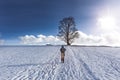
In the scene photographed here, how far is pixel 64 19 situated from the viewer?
172ft

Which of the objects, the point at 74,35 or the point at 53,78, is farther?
the point at 74,35

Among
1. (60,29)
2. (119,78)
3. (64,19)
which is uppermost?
(64,19)

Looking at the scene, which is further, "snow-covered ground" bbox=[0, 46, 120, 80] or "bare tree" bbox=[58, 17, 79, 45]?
"bare tree" bbox=[58, 17, 79, 45]

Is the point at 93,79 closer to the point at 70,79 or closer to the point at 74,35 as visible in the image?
the point at 70,79

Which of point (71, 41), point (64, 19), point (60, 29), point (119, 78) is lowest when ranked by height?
point (119, 78)

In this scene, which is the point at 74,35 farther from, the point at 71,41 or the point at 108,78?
the point at 108,78

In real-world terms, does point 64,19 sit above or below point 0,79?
above

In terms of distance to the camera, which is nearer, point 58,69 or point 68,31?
point 58,69

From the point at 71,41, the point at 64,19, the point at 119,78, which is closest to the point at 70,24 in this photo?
the point at 64,19

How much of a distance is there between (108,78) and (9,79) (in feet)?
19.4

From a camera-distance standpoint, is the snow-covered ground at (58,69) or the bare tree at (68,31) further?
the bare tree at (68,31)

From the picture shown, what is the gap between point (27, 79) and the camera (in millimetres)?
8367

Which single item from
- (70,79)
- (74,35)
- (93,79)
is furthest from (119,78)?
(74,35)

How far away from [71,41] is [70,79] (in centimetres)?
4418
